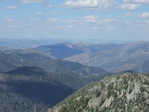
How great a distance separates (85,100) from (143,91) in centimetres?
3598

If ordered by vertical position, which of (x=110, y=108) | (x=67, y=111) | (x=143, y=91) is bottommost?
(x=67, y=111)

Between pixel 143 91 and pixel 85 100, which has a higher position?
pixel 143 91

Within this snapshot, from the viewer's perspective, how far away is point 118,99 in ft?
399

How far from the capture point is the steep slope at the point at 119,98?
11100cm

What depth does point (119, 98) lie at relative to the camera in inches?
4813

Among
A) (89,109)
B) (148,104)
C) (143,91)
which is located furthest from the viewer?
(89,109)

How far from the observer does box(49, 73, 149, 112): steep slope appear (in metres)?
111

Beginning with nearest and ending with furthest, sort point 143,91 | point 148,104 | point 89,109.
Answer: point 148,104 < point 143,91 < point 89,109

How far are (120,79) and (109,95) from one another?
562 inches

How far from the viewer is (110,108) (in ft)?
392

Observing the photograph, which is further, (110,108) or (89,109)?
(89,109)

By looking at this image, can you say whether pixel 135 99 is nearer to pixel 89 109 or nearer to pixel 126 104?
pixel 126 104

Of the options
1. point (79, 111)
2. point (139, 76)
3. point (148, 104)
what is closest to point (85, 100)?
point (79, 111)

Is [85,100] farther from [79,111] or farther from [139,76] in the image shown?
[139,76]
